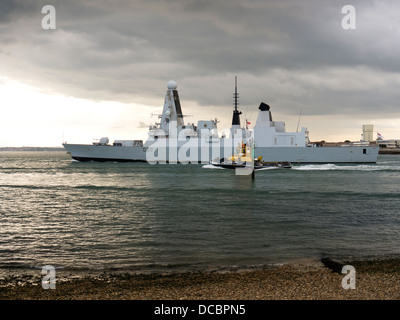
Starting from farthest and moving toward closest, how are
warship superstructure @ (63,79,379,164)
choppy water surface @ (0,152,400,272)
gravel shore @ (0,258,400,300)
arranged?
warship superstructure @ (63,79,379,164) → choppy water surface @ (0,152,400,272) → gravel shore @ (0,258,400,300)

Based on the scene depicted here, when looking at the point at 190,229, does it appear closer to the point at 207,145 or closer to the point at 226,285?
the point at 226,285

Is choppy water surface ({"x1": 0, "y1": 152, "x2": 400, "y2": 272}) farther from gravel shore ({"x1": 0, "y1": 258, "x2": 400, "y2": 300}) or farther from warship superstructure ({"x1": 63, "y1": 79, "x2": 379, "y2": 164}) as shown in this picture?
warship superstructure ({"x1": 63, "y1": 79, "x2": 379, "y2": 164})

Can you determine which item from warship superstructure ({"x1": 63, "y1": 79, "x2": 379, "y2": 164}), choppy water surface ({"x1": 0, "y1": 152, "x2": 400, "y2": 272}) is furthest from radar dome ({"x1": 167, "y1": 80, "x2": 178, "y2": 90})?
choppy water surface ({"x1": 0, "y1": 152, "x2": 400, "y2": 272})

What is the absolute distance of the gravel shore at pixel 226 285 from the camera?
6703 mm

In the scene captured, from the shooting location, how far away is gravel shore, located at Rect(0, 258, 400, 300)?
6.70 meters

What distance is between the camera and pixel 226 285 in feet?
24.3

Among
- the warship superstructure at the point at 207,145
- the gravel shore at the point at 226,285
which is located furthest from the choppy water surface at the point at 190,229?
the warship superstructure at the point at 207,145

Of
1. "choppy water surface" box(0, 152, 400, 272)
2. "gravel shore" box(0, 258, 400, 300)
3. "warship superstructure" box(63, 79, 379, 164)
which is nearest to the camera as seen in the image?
"gravel shore" box(0, 258, 400, 300)

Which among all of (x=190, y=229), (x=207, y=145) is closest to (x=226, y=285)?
(x=190, y=229)

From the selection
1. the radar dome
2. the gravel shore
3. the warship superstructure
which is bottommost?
the gravel shore

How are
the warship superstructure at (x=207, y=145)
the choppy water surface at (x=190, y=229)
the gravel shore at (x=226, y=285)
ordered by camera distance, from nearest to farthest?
the gravel shore at (x=226, y=285)
the choppy water surface at (x=190, y=229)
the warship superstructure at (x=207, y=145)

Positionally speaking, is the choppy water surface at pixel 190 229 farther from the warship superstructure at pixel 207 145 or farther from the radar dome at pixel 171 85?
the radar dome at pixel 171 85
